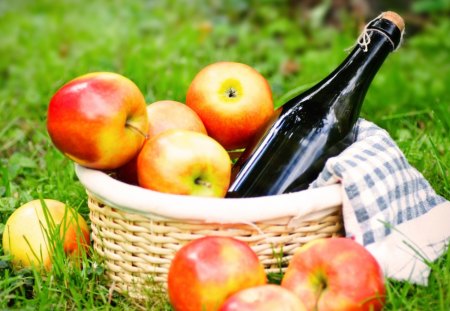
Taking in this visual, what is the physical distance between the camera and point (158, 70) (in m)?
3.71

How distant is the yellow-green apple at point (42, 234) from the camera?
1.99 m

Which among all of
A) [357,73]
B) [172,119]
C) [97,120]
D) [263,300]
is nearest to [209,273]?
[263,300]

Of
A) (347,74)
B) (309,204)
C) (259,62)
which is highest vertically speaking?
(347,74)

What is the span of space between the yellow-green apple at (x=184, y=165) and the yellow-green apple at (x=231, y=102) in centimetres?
27

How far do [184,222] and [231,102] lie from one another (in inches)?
21.0

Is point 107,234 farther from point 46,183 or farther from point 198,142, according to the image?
point 46,183

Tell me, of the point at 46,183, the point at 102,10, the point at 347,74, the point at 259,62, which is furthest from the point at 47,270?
the point at 102,10

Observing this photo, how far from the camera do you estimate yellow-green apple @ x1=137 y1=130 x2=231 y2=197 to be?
182cm

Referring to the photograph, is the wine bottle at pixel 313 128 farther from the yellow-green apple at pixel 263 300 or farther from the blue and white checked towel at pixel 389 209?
the yellow-green apple at pixel 263 300

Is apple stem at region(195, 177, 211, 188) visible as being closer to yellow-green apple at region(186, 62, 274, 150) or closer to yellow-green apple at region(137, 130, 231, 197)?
yellow-green apple at region(137, 130, 231, 197)

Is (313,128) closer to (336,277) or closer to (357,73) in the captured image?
(357,73)

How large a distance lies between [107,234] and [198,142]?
1.19 ft

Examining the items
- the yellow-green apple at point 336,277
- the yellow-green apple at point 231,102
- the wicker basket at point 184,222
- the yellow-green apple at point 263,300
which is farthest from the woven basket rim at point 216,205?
the yellow-green apple at point 231,102

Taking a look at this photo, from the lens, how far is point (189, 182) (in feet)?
6.00
